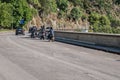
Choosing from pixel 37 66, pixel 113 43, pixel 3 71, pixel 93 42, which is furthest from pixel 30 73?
pixel 93 42

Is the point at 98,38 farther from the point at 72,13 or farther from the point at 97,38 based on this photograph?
the point at 72,13

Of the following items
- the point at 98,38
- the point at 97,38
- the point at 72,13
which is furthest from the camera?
the point at 72,13

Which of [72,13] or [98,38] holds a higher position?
[72,13]

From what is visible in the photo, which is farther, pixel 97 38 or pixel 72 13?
pixel 72 13

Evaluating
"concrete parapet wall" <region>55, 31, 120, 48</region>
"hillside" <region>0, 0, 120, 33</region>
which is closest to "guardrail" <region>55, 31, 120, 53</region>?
"concrete parapet wall" <region>55, 31, 120, 48</region>

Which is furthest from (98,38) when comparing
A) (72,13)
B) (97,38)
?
(72,13)

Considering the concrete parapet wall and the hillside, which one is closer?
the concrete parapet wall

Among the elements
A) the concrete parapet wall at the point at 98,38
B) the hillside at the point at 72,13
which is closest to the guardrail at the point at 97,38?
the concrete parapet wall at the point at 98,38

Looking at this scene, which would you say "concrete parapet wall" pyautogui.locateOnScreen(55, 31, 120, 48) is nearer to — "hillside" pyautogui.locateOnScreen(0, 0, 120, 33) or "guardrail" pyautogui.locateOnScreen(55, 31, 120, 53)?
"guardrail" pyautogui.locateOnScreen(55, 31, 120, 53)

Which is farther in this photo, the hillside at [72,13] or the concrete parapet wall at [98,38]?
the hillside at [72,13]

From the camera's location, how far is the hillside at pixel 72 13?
4208 inches

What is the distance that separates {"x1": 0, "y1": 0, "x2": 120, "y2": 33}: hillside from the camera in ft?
351

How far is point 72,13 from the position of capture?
12494 cm

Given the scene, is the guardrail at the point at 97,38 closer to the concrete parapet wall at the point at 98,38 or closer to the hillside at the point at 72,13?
the concrete parapet wall at the point at 98,38
